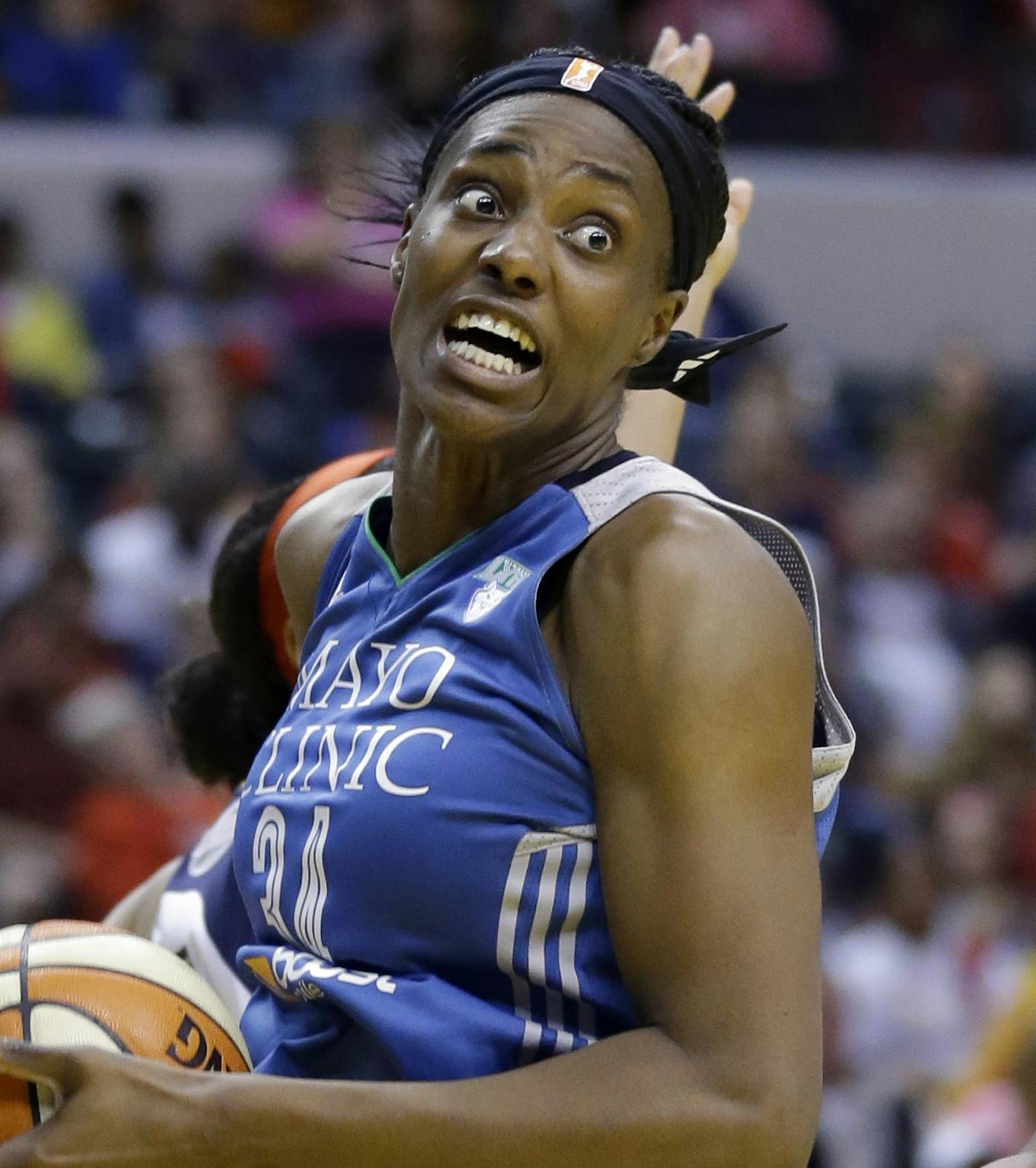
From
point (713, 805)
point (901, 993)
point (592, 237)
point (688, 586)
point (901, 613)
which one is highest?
point (592, 237)

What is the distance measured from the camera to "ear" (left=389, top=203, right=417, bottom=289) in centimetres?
209

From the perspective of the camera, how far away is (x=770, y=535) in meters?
1.96

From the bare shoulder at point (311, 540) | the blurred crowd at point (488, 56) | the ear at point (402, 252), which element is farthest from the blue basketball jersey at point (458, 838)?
the blurred crowd at point (488, 56)

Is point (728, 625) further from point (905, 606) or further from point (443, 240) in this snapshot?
point (905, 606)

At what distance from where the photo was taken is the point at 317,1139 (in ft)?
5.11

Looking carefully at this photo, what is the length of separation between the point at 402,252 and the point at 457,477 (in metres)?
0.28

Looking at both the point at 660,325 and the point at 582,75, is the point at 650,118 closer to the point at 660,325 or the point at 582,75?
the point at 582,75

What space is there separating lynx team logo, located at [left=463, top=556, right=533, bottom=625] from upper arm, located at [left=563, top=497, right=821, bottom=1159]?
118mm

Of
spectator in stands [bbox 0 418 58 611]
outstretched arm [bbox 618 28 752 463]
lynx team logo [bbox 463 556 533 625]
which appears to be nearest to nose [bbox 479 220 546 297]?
lynx team logo [bbox 463 556 533 625]

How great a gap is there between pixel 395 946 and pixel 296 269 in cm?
580

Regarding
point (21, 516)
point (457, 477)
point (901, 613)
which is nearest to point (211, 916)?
point (457, 477)

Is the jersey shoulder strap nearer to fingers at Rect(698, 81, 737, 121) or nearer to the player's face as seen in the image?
the player's face

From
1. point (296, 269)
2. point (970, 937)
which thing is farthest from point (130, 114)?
point (970, 937)

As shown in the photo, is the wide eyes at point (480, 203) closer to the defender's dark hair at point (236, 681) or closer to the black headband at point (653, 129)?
the black headband at point (653, 129)
